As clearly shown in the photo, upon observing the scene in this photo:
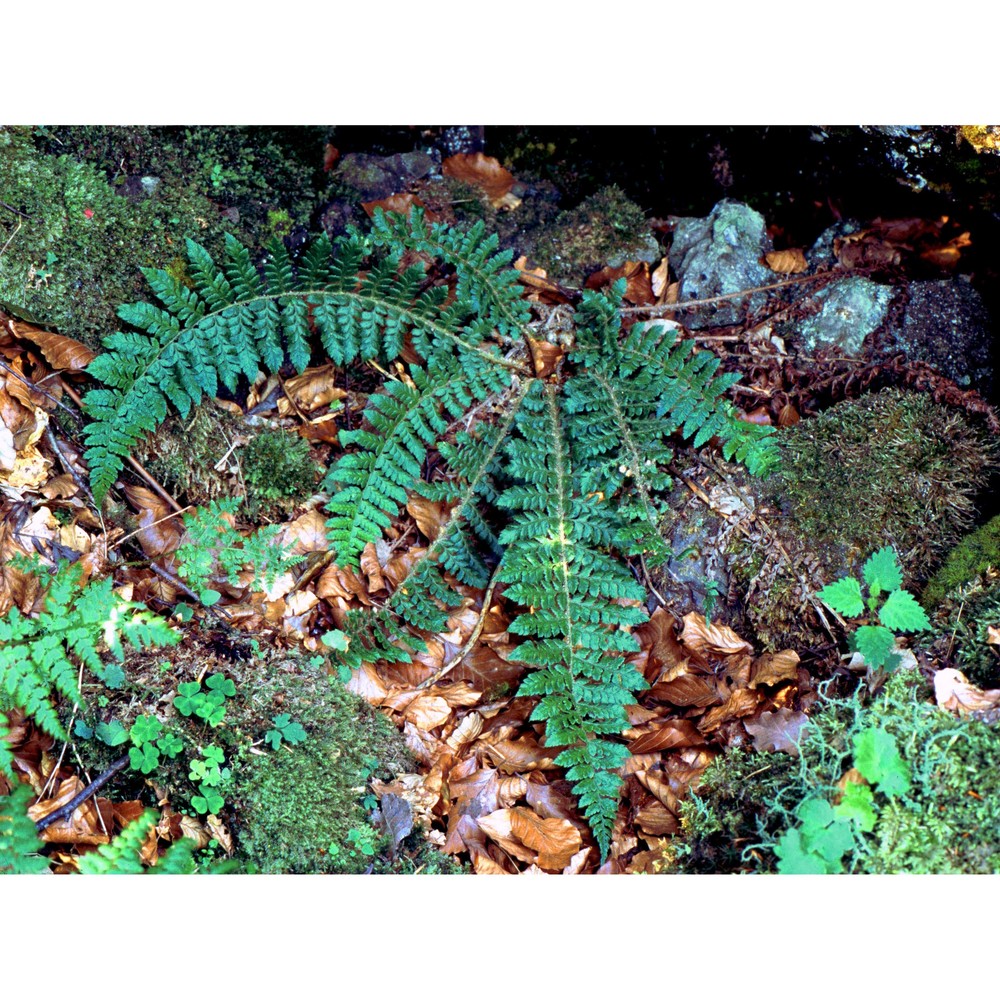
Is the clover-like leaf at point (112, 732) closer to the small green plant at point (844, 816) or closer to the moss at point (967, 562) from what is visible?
the small green plant at point (844, 816)

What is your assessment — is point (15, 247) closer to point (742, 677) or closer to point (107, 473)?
point (107, 473)

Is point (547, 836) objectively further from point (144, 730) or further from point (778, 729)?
point (144, 730)

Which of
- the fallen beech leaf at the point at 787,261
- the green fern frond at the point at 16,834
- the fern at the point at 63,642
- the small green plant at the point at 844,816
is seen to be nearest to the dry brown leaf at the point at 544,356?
the fallen beech leaf at the point at 787,261

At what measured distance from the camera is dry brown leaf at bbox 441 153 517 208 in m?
4.51

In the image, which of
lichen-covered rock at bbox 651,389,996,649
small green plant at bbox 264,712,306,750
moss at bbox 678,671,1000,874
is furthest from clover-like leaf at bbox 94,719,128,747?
lichen-covered rock at bbox 651,389,996,649

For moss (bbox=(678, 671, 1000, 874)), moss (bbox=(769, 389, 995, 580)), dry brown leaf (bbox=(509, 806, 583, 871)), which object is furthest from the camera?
moss (bbox=(769, 389, 995, 580))

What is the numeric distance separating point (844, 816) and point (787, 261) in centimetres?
287

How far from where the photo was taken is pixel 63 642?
10.4ft

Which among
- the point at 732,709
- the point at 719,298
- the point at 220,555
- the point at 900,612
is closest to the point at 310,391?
the point at 220,555

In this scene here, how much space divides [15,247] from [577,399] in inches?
103

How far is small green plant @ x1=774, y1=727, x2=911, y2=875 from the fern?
238 centimetres

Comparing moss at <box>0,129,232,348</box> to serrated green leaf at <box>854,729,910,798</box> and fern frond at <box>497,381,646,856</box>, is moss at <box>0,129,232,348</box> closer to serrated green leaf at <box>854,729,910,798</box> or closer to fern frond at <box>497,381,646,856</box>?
fern frond at <box>497,381,646,856</box>

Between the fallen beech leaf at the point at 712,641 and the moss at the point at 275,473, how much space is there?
1.90 metres
